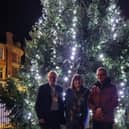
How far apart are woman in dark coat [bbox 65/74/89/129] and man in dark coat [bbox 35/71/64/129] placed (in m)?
0.18

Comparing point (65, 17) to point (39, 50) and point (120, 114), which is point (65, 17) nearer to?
point (39, 50)

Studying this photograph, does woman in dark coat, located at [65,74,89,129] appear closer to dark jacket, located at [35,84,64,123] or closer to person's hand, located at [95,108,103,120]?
dark jacket, located at [35,84,64,123]

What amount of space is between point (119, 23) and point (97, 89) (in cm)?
329

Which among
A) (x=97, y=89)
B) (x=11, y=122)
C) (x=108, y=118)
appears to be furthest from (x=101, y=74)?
(x=11, y=122)

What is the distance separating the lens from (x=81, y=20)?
9992 mm

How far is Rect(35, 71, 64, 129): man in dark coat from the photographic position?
752 centimetres

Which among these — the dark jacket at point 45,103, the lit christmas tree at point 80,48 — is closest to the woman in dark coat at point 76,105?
the dark jacket at point 45,103

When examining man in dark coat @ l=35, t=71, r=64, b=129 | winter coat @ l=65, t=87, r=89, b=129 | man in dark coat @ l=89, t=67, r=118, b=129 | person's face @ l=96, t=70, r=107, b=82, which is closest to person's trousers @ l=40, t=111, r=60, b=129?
man in dark coat @ l=35, t=71, r=64, b=129

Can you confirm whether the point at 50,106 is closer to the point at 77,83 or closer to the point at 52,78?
the point at 52,78

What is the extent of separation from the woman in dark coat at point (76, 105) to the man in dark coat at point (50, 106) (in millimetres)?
177

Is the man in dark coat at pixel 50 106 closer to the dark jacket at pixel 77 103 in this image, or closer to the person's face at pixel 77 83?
the dark jacket at pixel 77 103

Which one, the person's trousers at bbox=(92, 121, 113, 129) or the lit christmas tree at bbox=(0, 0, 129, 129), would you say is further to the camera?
the lit christmas tree at bbox=(0, 0, 129, 129)

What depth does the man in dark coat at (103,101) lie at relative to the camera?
7301 mm

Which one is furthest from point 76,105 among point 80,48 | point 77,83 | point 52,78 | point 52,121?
point 80,48
